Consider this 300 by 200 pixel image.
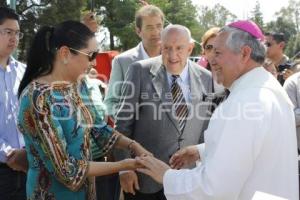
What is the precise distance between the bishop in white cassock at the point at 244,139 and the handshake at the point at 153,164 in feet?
0.14

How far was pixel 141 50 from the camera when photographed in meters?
4.48

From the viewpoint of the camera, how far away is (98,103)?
357cm

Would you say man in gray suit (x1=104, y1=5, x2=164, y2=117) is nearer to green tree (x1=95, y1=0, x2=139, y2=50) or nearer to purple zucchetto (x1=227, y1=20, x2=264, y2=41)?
purple zucchetto (x1=227, y1=20, x2=264, y2=41)

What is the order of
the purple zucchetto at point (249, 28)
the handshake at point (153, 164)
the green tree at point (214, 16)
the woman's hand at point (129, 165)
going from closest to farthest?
1. the purple zucchetto at point (249, 28)
2. the handshake at point (153, 164)
3. the woman's hand at point (129, 165)
4. the green tree at point (214, 16)

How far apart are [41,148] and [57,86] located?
391mm

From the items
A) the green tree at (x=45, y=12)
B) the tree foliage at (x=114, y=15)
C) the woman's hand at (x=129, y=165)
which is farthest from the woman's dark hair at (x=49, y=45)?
→ the green tree at (x=45, y=12)

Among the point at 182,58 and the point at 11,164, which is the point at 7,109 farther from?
the point at 182,58

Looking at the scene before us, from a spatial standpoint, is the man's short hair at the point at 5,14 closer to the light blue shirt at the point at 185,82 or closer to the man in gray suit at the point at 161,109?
the man in gray suit at the point at 161,109

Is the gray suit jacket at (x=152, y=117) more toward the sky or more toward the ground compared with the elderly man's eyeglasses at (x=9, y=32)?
more toward the ground

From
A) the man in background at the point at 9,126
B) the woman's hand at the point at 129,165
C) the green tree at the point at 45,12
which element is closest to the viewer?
the woman's hand at the point at 129,165

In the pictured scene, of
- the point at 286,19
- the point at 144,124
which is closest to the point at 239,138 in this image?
the point at 144,124

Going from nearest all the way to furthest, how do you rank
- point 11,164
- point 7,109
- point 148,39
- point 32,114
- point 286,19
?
1. point 32,114
2. point 11,164
3. point 7,109
4. point 148,39
5. point 286,19

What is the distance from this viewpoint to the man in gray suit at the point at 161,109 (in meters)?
3.60

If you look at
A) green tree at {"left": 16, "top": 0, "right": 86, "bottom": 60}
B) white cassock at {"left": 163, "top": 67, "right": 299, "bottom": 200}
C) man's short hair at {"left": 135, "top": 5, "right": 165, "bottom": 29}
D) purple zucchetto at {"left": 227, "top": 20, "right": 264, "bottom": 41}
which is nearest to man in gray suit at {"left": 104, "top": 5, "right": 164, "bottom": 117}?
man's short hair at {"left": 135, "top": 5, "right": 165, "bottom": 29}
